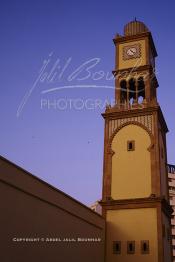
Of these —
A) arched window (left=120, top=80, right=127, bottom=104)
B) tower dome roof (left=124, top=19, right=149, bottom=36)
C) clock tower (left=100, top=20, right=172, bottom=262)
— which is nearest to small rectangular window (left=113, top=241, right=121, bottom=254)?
clock tower (left=100, top=20, right=172, bottom=262)

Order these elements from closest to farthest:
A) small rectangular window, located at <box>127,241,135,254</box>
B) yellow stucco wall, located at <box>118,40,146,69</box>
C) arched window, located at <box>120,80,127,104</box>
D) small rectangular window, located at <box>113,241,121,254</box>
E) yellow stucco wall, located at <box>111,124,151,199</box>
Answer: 1. small rectangular window, located at <box>127,241,135,254</box>
2. small rectangular window, located at <box>113,241,121,254</box>
3. yellow stucco wall, located at <box>111,124,151,199</box>
4. arched window, located at <box>120,80,127,104</box>
5. yellow stucco wall, located at <box>118,40,146,69</box>

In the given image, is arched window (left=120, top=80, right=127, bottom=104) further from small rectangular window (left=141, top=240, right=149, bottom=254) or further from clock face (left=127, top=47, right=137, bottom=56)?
small rectangular window (left=141, top=240, right=149, bottom=254)

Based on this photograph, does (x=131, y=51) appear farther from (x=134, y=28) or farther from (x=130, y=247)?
(x=130, y=247)

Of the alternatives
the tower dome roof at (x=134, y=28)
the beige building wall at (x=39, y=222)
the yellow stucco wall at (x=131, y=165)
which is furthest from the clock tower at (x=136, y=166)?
the beige building wall at (x=39, y=222)

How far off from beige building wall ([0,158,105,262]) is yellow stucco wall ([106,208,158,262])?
2262mm

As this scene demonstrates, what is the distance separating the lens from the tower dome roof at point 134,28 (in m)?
33.5

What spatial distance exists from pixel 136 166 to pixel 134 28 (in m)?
14.0

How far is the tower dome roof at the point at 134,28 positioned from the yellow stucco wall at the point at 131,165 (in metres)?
10.1

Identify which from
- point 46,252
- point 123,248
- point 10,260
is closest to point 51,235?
point 46,252

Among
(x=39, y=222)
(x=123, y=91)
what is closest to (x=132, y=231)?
(x=39, y=222)

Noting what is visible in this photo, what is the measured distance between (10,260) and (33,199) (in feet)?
9.87

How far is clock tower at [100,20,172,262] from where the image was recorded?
24.5m

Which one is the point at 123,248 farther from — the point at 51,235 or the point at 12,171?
the point at 12,171

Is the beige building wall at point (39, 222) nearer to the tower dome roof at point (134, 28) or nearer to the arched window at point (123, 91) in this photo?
the arched window at point (123, 91)
